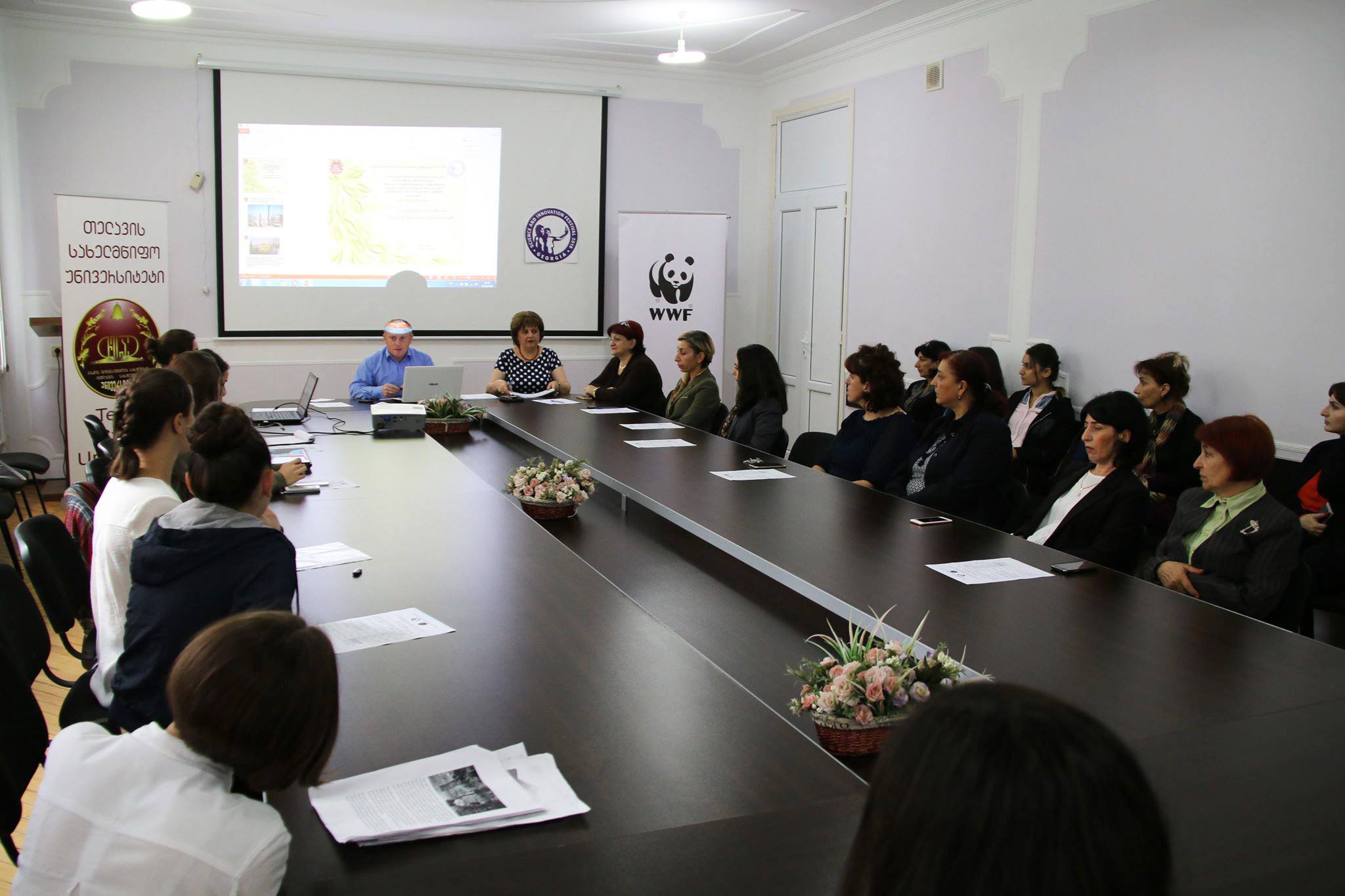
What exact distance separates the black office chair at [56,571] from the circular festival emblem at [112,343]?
4449mm

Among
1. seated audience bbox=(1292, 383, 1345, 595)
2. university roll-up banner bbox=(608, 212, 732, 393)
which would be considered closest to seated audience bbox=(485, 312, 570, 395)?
university roll-up banner bbox=(608, 212, 732, 393)

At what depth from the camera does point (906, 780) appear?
68 centimetres

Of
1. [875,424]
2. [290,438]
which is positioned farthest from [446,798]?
[290,438]

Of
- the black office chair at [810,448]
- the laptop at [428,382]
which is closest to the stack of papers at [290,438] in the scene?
the laptop at [428,382]

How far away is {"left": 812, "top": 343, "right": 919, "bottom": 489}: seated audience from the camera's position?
4.46m

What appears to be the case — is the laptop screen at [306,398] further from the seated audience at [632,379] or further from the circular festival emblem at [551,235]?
the circular festival emblem at [551,235]

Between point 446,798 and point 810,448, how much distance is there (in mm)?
3871

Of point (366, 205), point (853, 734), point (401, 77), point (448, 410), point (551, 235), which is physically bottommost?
point (853, 734)

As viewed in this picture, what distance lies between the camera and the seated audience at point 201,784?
47.5 inches

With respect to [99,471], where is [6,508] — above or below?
below

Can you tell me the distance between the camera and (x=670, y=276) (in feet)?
28.3

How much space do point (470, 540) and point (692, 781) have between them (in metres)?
1.58

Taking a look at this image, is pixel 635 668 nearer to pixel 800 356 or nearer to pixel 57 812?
pixel 57 812

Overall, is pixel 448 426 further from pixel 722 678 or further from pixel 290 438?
pixel 722 678
